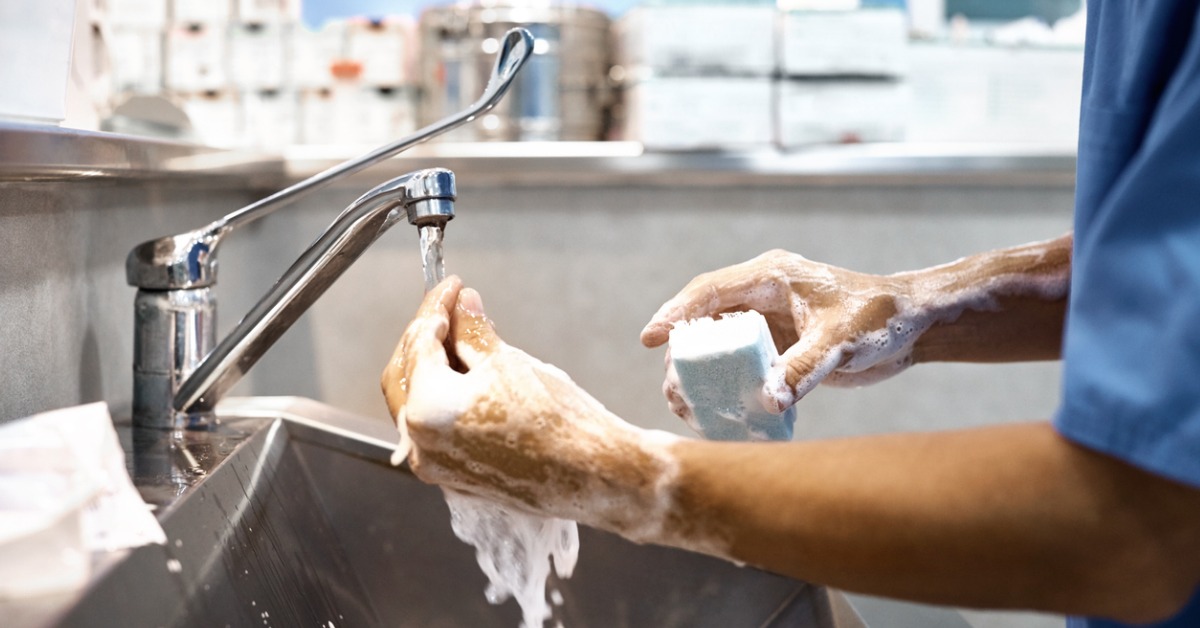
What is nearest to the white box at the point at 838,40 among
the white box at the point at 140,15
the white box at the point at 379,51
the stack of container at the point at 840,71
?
the stack of container at the point at 840,71

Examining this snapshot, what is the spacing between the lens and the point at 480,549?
0.64 meters

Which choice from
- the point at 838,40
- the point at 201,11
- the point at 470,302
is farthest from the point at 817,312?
the point at 201,11

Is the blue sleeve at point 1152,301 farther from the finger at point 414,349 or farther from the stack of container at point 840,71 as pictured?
the stack of container at point 840,71

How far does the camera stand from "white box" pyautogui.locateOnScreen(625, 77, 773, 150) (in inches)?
57.5

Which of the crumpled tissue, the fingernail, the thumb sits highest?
the fingernail

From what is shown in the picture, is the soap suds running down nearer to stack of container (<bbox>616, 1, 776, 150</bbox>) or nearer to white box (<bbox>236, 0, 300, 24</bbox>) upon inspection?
stack of container (<bbox>616, 1, 776, 150</bbox>)

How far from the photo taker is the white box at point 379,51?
5.05 feet

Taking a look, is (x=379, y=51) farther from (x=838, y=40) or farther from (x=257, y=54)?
(x=838, y=40)

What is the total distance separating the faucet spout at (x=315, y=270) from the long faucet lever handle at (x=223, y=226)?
42mm

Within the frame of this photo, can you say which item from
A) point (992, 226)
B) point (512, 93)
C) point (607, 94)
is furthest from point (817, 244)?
point (512, 93)

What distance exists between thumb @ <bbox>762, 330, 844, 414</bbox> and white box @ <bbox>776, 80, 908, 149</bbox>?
765mm

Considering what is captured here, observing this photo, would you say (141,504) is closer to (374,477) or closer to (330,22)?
(374,477)

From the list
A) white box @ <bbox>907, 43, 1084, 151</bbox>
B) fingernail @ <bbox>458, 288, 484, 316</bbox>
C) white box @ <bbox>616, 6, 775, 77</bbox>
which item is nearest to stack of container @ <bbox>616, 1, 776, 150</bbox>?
white box @ <bbox>616, 6, 775, 77</bbox>

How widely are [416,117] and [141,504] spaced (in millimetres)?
1045
